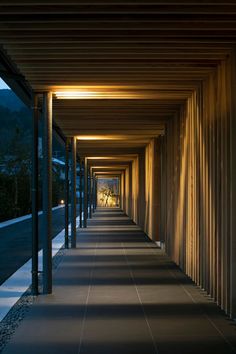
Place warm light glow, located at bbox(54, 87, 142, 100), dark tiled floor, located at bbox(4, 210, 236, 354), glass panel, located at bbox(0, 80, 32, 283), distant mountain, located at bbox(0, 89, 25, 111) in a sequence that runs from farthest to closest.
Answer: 1. distant mountain, located at bbox(0, 89, 25, 111)
2. glass panel, located at bbox(0, 80, 32, 283)
3. warm light glow, located at bbox(54, 87, 142, 100)
4. dark tiled floor, located at bbox(4, 210, 236, 354)

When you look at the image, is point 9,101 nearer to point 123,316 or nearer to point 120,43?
point 123,316

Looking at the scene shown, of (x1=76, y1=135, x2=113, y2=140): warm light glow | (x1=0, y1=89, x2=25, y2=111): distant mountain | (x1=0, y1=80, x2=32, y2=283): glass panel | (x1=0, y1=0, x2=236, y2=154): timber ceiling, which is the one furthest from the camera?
(x1=0, y1=89, x2=25, y2=111): distant mountain

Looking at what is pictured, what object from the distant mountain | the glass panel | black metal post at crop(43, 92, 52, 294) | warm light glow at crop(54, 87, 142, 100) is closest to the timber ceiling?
warm light glow at crop(54, 87, 142, 100)

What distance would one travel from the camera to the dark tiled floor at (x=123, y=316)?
645 cm

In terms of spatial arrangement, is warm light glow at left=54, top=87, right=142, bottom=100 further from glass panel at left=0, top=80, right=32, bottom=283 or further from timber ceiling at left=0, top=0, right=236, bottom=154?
glass panel at left=0, top=80, right=32, bottom=283

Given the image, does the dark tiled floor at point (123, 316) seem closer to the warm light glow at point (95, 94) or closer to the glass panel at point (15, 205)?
the glass panel at point (15, 205)

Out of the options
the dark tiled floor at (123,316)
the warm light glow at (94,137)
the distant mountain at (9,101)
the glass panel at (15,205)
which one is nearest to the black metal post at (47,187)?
the dark tiled floor at (123,316)

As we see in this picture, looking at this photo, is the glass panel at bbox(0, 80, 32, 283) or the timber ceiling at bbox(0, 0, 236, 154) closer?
the timber ceiling at bbox(0, 0, 236, 154)

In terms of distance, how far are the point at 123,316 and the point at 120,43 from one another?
3.10 m

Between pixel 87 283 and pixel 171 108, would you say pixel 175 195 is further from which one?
pixel 87 283

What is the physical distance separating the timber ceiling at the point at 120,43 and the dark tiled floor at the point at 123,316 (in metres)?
2.94

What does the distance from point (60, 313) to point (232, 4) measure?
13.9ft

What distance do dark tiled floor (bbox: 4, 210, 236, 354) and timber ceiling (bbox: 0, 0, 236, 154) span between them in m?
2.94

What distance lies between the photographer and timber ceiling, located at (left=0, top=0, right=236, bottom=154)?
19.3 feet
